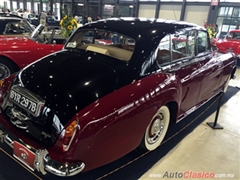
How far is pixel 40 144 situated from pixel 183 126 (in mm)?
2253

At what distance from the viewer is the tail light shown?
175 cm

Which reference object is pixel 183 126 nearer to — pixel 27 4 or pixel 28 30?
pixel 28 30

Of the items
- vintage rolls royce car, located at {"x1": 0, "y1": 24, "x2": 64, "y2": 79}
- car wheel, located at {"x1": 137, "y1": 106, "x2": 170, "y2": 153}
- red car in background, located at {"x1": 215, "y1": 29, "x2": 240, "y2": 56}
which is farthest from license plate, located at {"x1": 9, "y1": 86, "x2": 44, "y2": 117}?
red car in background, located at {"x1": 215, "y1": 29, "x2": 240, "y2": 56}

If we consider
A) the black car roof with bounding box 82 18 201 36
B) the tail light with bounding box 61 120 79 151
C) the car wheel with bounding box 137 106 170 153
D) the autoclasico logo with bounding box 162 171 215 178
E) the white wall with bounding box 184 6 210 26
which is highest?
the white wall with bounding box 184 6 210 26

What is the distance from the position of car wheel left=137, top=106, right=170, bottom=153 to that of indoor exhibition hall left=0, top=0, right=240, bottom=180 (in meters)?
0.01

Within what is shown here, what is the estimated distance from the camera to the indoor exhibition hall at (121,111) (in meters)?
1.83

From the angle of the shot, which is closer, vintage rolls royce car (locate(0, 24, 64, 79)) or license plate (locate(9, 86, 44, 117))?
license plate (locate(9, 86, 44, 117))

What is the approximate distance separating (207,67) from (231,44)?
6.06 m

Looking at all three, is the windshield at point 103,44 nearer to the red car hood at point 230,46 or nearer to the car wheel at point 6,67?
the car wheel at point 6,67

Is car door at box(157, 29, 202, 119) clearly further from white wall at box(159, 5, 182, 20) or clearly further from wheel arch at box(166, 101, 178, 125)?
white wall at box(159, 5, 182, 20)

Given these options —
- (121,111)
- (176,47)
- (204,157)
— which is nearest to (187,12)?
(176,47)

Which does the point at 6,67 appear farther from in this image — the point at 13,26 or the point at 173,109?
the point at 173,109

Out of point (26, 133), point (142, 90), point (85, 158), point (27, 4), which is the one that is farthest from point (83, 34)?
point (27, 4)

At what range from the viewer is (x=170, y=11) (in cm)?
1506
